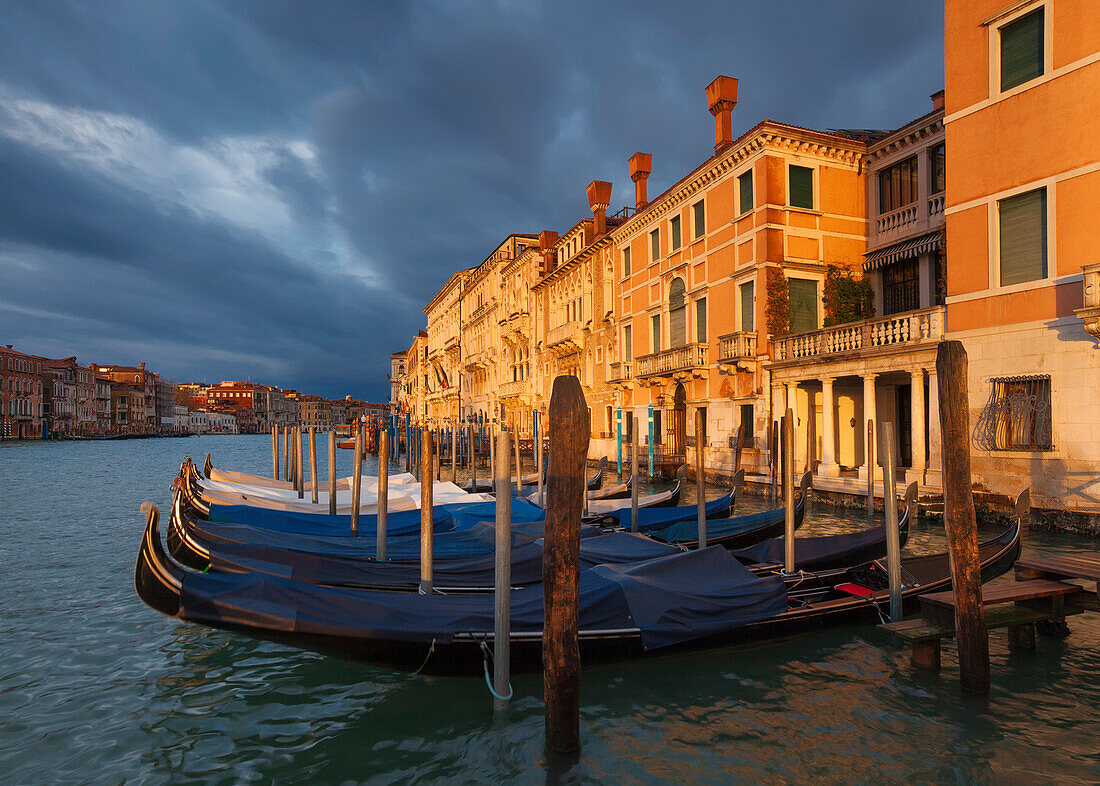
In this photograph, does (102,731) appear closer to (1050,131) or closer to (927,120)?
(1050,131)

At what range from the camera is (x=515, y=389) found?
34.8 metres

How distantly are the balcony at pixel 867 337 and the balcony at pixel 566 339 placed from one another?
12262 millimetres

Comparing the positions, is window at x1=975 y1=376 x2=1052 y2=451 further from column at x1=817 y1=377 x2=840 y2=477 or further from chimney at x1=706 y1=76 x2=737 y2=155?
chimney at x1=706 y1=76 x2=737 y2=155

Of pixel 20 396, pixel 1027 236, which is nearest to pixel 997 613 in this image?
pixel 1027 236

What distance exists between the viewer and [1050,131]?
33.6ft

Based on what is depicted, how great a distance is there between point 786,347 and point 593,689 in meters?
12.5

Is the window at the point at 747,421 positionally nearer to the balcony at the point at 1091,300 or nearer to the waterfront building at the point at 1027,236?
the waterfront building at the point at 1027,236

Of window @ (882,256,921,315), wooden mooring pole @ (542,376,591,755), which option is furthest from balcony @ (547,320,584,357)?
wooden mooring pole @ (542,376,591,755)

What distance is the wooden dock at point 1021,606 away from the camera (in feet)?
16.6

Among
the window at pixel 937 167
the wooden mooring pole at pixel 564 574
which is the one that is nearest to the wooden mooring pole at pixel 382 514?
the wooden mooring pole at pixel 564 574

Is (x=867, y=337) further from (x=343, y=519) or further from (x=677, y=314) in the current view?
(x=343, y=519)

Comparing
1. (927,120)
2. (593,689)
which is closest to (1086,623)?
(593,689)

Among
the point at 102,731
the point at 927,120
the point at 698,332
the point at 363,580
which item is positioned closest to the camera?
the point at 102,731

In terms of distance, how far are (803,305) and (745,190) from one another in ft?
11.3
